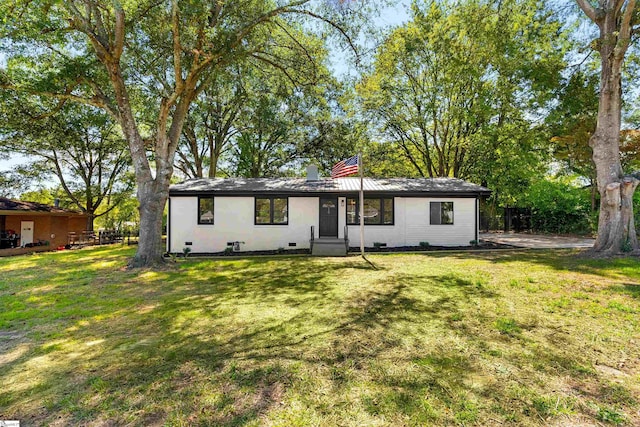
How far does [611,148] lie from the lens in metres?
8.89

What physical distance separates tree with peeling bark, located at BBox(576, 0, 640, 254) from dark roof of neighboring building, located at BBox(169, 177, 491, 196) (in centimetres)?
351

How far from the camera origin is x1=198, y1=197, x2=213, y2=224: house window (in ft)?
37.9

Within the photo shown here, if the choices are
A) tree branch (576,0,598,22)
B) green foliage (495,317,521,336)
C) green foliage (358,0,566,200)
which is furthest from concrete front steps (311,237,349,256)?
tree branch (576,0,598,22)

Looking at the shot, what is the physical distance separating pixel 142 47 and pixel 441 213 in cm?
1247

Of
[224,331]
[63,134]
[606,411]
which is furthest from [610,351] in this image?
[63,134]

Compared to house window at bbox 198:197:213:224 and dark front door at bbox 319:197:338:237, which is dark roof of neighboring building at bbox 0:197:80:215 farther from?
dark front door at bbox 319:197:338:237

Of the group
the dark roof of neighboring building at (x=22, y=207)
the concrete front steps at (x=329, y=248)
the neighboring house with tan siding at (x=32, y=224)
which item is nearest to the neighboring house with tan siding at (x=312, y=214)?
the concrete front steps at (x=329, y=248)

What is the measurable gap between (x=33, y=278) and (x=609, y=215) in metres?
16.0

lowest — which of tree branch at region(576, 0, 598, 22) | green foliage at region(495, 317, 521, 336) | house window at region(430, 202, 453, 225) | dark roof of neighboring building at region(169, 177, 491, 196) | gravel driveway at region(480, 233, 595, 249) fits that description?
green foliage at region(495, 317, 521, 336)

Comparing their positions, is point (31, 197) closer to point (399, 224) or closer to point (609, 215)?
point (399, 224)

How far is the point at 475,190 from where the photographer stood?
11.7 metres

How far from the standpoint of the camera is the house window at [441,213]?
12344 millimetres

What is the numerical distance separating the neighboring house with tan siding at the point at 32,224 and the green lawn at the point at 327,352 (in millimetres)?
11254

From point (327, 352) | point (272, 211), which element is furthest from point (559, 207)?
point (327, 352)
